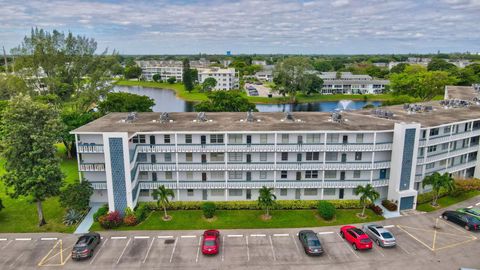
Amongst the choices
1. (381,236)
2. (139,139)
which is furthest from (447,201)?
(139,139)

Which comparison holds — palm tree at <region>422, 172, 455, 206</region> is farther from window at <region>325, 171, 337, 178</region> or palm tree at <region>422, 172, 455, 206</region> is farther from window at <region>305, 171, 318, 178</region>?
window at <region>305, 171, 318, 178</region>

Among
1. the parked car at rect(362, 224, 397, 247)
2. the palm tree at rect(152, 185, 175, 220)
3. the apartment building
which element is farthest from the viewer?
the apartment building

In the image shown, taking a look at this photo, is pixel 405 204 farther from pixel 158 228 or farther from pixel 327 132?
pixel 158 228

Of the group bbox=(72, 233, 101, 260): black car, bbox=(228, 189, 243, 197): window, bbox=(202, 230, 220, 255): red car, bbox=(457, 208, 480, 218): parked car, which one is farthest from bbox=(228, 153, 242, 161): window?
bbox=(457, 208, 480, 218): parked car

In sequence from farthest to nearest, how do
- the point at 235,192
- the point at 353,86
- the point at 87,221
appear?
1. the point at 353,86
2. the point at 235,192
3. the point at 87,221

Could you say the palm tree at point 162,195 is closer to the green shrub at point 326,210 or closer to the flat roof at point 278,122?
the flat roof at point 278,122

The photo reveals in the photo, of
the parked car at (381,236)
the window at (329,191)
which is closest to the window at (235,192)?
the window at (329,191)

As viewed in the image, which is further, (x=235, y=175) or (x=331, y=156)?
(x=235, y=175)

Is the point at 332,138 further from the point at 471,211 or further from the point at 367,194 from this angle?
the point at 471,211
